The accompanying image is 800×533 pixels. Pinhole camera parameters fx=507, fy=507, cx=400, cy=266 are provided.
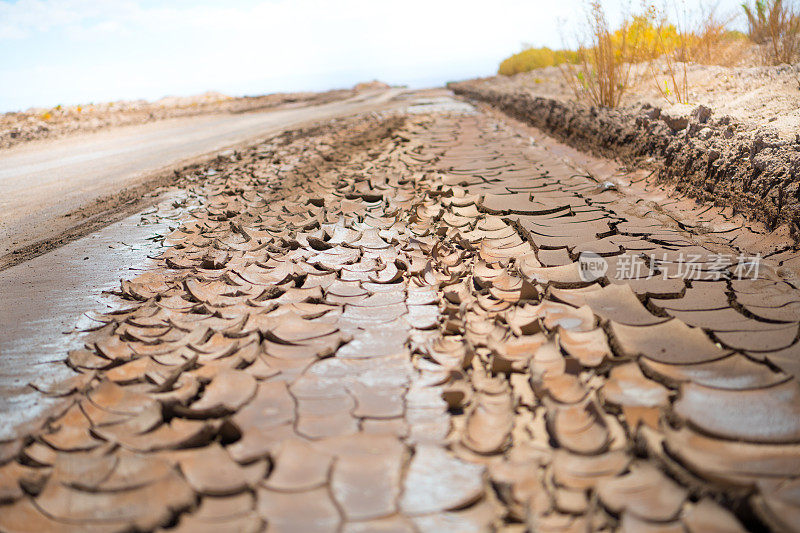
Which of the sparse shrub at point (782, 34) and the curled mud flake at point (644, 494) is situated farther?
the sparse shrub at point (782, 34)

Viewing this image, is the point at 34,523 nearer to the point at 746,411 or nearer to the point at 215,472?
the point at 215,472

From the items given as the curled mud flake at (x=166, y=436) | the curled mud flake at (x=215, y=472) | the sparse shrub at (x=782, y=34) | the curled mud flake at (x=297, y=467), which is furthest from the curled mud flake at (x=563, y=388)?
the sparse shrub at (x=782, y=34)

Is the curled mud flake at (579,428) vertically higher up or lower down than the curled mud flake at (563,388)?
lower down

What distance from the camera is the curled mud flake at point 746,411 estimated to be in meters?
1.13

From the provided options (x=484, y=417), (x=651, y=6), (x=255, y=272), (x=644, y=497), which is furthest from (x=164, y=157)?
(x=644, y=497)

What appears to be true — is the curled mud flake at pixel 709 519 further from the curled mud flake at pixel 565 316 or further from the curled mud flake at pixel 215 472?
the curled mud flake at pixel 215 472

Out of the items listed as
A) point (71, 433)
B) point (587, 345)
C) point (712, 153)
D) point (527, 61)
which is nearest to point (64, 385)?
point (71, 433)

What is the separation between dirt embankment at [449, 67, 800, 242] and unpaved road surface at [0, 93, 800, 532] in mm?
276

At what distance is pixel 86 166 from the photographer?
19.0 ft

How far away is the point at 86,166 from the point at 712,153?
6.12m

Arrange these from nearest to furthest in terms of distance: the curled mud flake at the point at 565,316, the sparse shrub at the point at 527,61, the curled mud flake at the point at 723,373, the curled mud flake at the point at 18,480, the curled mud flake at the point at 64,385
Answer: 1. the curled mud flake at the point at 18,480
2. the curled mud flake at the point at 723,373
3. the curled mud flake at the point at 64,385
4. the curled mud flake at the point at 565,316
5. the sparse shrub at the point at 527,61

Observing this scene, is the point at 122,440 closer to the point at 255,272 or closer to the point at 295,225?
the point at 255,272

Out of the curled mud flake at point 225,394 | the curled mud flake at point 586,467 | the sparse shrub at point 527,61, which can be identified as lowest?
the curled mud flake at point 586,467

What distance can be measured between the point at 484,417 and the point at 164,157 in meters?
5.93
